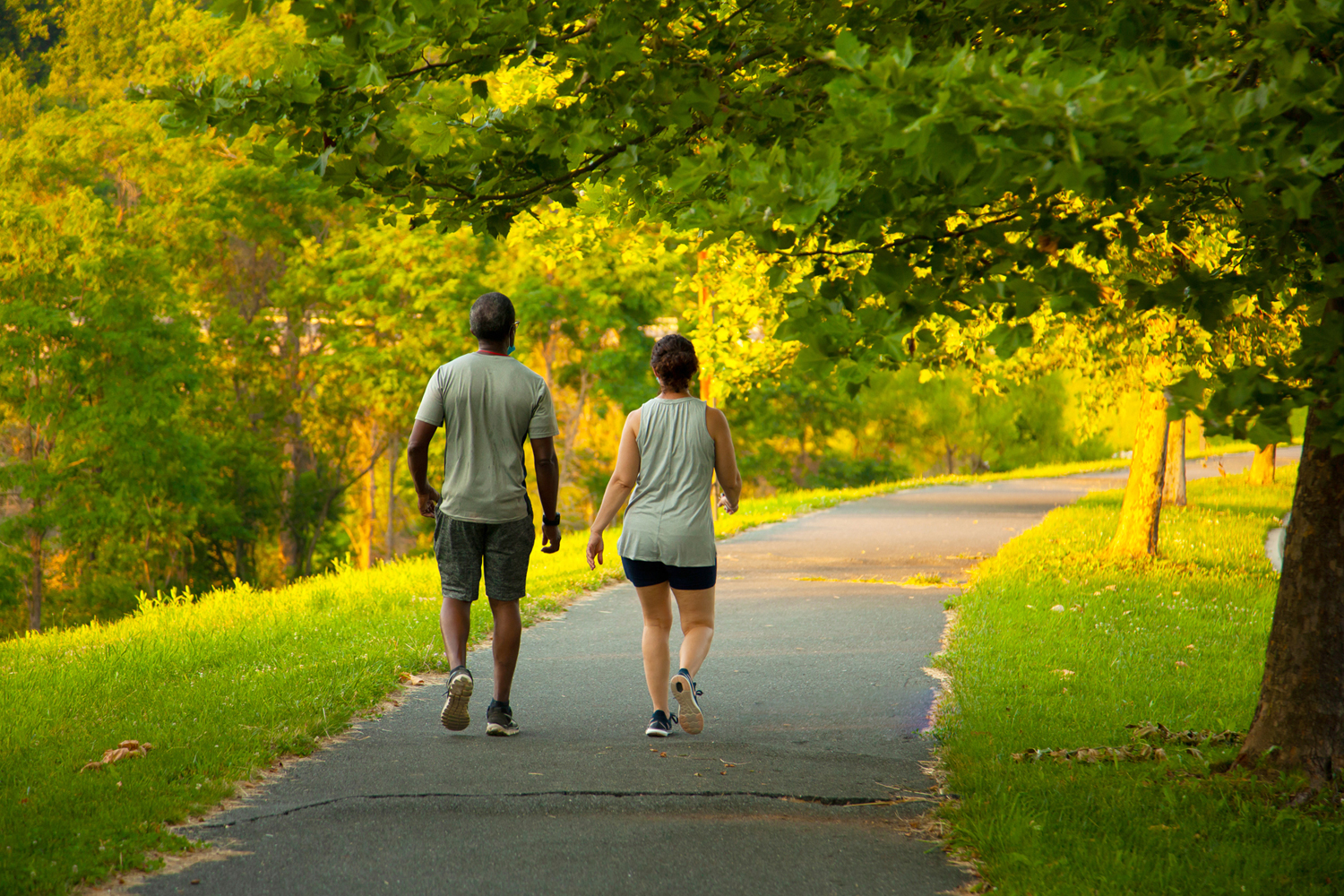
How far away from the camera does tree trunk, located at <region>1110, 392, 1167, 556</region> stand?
12.8m

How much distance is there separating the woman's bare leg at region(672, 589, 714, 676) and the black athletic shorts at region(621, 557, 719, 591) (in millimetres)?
41

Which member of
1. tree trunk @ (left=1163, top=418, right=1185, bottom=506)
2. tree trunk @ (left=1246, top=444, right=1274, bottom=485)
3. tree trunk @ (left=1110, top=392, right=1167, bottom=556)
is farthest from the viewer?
tree trunk @ (left=1246, top=444, right=1274, bottom=485)

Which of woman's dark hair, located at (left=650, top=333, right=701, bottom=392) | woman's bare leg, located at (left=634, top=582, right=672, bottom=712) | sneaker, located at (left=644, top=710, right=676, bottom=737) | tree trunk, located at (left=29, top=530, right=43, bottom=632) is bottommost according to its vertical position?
tree trunk, located at (left=29, top=530, right=43, bottom=632)

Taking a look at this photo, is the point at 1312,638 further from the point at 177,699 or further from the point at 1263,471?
the point at 1263,471

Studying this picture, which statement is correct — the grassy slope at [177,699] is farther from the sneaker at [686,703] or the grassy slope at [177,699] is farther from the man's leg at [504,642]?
the sneaker at [686,703]

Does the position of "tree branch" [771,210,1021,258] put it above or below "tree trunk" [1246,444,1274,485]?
above

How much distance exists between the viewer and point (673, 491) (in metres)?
5.60

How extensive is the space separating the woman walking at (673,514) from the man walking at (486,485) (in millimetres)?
382

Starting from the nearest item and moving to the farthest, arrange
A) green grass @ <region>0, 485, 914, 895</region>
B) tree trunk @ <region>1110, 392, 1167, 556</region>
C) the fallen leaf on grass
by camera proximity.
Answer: green grass @ <region>0, 485, 914, 895</region> < the fallen leaf on grass < tree trunk @ <region>1110, 392, 1167, 556</region>

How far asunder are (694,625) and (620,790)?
1097 millimetres

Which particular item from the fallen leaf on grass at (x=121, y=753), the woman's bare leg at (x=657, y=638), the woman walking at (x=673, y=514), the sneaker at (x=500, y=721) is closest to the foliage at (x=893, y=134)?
the woman walking at (x=673, y=514)

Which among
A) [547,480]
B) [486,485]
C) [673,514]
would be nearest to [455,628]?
[486,485]

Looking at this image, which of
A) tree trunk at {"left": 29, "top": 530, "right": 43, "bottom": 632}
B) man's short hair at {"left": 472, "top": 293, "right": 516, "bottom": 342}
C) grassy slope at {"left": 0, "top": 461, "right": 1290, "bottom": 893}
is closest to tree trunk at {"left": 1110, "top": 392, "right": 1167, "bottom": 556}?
grassy slope at {"left": 0, "top": 461, "right": 1290, "bottom": 893}

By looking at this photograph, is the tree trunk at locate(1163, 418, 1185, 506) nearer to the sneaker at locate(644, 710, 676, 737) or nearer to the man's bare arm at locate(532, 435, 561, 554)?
the sneaker at locate(644, 710, 676, 737)
